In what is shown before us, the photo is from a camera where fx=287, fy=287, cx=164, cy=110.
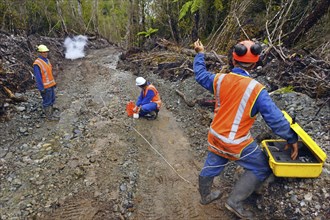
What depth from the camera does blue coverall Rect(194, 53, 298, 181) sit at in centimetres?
292

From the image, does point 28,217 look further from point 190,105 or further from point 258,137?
point 190,105

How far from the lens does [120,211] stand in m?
3.92

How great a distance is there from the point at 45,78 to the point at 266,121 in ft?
17.5

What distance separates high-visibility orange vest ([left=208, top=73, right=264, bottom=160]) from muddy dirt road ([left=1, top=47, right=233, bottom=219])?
44.8 inches

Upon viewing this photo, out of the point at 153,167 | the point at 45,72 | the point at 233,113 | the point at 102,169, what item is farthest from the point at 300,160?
the point at 45,72

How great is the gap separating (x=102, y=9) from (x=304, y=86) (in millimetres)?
25689

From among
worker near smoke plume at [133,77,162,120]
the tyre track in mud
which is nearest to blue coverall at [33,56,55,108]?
the tyre track in mud

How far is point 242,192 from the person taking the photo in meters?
3.44

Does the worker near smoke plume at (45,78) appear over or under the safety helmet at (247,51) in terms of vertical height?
under

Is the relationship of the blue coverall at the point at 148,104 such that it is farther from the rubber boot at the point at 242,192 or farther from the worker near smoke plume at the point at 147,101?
the rubber boot at the point at 242,192

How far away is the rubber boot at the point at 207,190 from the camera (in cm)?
355

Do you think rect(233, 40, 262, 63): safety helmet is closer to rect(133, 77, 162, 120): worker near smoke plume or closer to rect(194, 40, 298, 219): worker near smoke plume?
rect(194, 40, 298, 219): worker near smoke plume

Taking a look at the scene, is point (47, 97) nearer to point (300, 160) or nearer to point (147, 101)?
point (147, 101)

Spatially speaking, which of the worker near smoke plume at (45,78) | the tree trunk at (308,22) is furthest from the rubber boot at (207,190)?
the tree trunk at (308,22)
